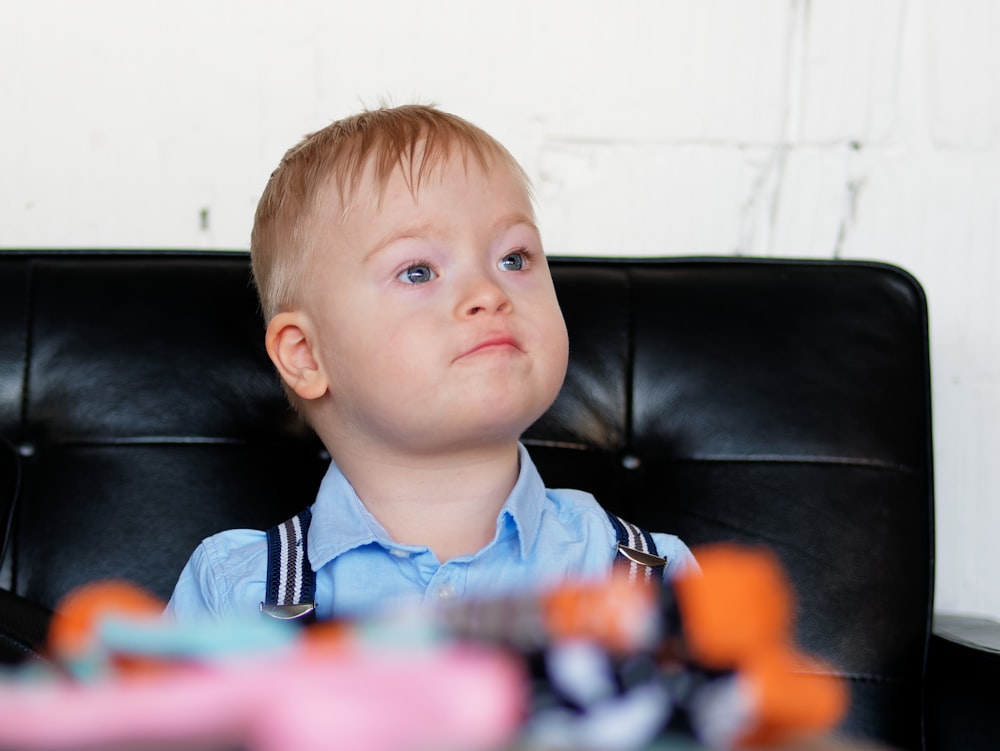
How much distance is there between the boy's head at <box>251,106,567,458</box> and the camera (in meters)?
0.93

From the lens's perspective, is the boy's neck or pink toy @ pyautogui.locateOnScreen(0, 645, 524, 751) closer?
pink toy @ pyautogui.locateOnScreen(0, 645, 524, 751)

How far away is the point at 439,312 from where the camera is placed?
929 mm

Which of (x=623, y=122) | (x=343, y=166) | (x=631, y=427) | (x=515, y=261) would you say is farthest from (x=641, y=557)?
(x=623, y=122)

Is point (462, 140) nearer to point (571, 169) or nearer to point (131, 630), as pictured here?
point (571, 169)

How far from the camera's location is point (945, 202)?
1.53 m

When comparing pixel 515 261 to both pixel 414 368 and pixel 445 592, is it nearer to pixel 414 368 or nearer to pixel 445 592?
pixel 414 368

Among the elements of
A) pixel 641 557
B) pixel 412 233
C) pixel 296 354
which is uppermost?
pixel 412 233

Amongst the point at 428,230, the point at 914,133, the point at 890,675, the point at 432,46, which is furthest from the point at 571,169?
the point at 890,675

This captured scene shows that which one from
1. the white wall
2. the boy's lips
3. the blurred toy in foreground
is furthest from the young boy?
the blurred toy in foreground

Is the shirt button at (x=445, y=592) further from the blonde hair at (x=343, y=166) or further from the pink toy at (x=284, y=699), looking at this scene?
the pink toy at (x=284, y=699)

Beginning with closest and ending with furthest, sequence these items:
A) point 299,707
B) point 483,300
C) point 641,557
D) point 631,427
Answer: point 299,707 → point 483,300 → point 641,557 → point 631,427

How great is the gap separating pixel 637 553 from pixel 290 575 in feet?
0.97

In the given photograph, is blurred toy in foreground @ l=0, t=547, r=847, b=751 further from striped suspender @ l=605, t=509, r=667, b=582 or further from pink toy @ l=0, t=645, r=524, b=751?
striped suspender @ l=605, t=509, r=667, b=582

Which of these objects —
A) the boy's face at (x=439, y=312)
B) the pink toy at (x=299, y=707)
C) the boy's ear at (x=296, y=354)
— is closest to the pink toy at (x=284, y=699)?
the pink toy at (x=299, y=707)
